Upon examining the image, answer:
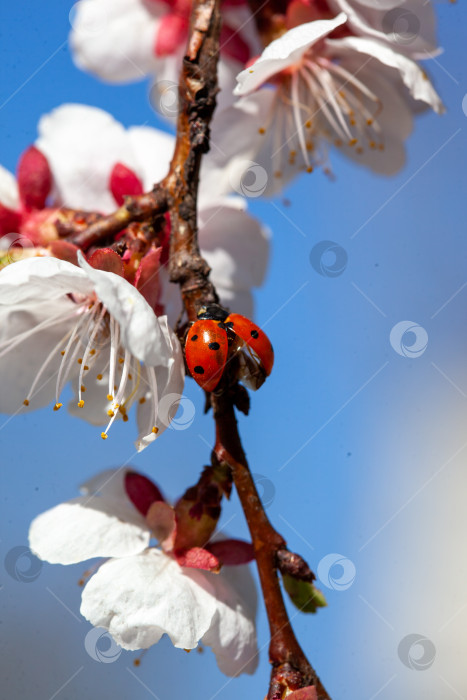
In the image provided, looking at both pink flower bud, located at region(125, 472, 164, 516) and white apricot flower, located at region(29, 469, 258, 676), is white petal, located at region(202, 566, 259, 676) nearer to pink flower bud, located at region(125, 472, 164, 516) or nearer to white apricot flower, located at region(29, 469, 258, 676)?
white apricot flower, located at region(29, 469, 258, 676)

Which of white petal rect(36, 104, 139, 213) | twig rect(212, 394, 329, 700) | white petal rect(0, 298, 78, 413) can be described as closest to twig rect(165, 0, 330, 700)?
twig rect(212, 394, 329, 700)

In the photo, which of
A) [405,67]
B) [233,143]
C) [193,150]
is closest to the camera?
[193,150]

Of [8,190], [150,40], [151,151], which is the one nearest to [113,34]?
[150,40]

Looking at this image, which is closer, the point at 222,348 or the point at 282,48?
the point at 222,348

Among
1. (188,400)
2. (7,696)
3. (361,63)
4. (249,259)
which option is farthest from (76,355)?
(361,63)

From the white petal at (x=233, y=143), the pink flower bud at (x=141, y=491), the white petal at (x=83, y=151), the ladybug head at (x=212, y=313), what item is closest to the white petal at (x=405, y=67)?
the white petal at (x=233, y=143)

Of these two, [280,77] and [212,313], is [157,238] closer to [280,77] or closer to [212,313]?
[212,313]
